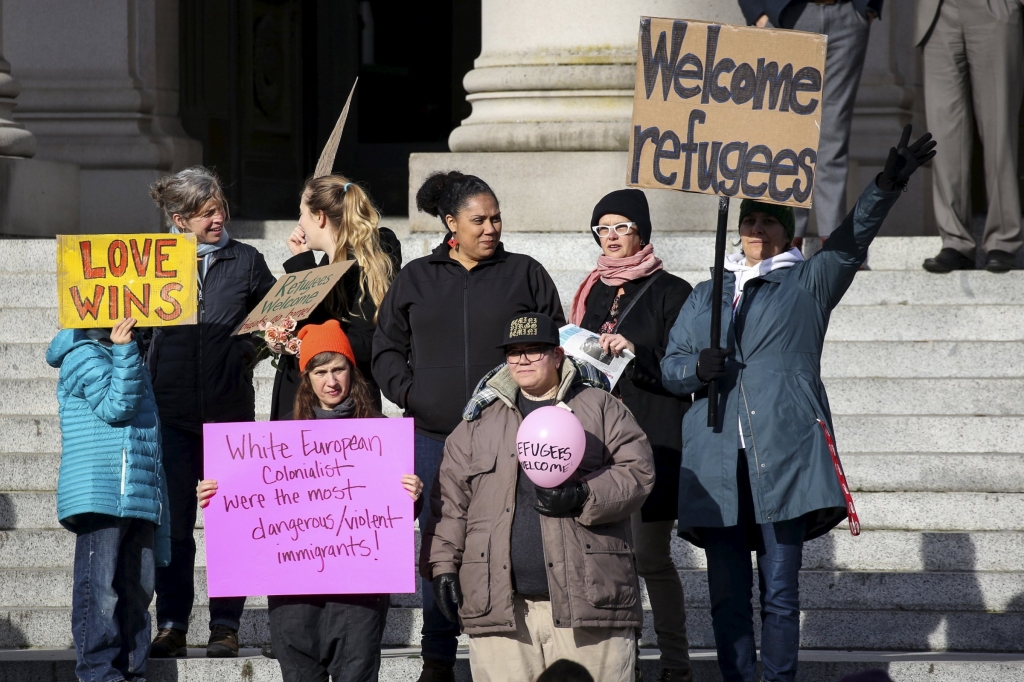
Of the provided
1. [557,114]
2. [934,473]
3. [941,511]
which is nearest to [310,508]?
[941,511]

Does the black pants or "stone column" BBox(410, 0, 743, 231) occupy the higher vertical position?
"stone column" BBox(410, 0, 743, 231)

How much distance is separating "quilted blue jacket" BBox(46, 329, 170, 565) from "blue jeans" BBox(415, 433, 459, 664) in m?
1.06

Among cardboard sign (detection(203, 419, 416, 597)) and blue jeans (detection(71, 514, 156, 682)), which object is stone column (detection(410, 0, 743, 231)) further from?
cardboard sign (detection(203, 419, 416, 597))

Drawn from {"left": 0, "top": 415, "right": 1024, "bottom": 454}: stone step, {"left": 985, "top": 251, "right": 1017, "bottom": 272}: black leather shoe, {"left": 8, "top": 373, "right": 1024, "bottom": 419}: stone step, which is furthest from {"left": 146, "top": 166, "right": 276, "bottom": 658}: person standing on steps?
{"left": 985, "top": 251, "right": 1017, "bottom": 272}: black leather shoe

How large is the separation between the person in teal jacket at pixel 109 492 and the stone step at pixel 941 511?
11.1 feet

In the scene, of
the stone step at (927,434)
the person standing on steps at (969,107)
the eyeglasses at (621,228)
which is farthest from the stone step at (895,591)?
the person standing on steps at (969,107)

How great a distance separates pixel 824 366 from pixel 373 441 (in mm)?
3655

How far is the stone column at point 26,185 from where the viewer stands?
36.0 ft

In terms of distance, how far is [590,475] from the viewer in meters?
5.41

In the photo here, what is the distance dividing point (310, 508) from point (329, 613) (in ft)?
1.31

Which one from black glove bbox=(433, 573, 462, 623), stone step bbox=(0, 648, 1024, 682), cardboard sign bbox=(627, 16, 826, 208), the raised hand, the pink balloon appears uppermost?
cardboard sign bbox=(627, 16, 826, 208)

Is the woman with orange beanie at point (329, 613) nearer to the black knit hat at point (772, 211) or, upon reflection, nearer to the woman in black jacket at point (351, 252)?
the woman in black jacket at point (351, 252)

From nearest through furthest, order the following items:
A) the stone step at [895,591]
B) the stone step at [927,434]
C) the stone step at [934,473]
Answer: the stone step at [895,591] → the stone step at [934,473] → the stone step at [927,434]

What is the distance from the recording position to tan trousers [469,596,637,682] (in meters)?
5.40
